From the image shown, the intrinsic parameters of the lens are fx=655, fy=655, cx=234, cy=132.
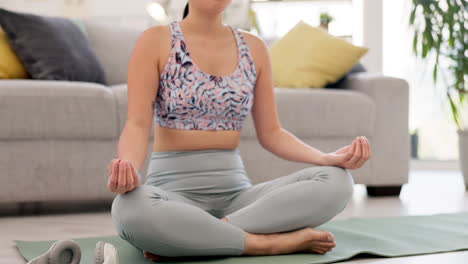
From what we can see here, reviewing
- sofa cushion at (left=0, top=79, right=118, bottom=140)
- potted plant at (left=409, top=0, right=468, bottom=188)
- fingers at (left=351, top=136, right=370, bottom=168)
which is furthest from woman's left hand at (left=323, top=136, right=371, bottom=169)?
potted plant at (left=409, top=0, right=468, bottom=188)

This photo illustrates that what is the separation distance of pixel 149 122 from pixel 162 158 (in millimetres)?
109

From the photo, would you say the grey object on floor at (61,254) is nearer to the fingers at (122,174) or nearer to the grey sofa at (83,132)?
the fingers at (122,174)

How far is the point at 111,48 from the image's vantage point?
332 cm

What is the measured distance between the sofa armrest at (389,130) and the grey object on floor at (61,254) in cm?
197

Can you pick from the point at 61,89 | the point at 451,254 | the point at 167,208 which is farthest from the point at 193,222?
the point at 61,89

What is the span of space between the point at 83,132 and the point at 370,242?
1219mm

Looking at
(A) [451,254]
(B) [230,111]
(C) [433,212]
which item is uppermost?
(B) [230,111]

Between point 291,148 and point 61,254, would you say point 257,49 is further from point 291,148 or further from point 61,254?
point 61,254

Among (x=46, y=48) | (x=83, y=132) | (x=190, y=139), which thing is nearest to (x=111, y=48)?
(x=46, y=48)

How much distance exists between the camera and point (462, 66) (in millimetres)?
3732

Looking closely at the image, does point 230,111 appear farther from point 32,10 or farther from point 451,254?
point 32,10

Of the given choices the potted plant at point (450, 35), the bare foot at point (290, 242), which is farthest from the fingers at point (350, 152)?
the potted plant at point (450, 35)

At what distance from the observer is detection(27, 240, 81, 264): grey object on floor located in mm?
1267

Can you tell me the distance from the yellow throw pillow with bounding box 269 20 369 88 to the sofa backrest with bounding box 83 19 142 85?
748mm
